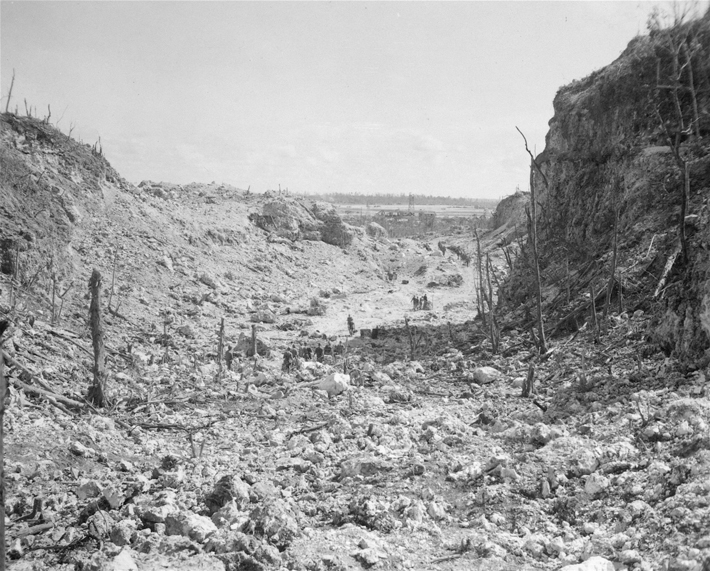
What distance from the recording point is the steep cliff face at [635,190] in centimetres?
736

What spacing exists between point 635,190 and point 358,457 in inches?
334

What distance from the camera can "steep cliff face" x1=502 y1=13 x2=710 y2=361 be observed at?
290 inches

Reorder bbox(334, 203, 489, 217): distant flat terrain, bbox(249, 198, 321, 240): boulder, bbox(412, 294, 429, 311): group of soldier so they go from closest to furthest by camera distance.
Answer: bbox(412, 294, 429, 311): group of soldier → bbox(249, 198, 321, 240): boulder → bbox(334, 203, 489, 217): distant flat terrain

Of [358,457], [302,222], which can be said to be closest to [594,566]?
[358,457]

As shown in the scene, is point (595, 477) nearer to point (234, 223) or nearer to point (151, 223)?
point (151, 223)

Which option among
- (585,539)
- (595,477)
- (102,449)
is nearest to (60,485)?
(102,449)

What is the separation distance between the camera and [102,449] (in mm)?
5398

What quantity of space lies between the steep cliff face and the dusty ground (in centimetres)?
89

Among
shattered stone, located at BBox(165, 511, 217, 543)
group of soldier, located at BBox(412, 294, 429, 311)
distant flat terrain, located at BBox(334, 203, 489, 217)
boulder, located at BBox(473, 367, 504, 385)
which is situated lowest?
shattered stone, located at BBox(165, 511, 217, 543)

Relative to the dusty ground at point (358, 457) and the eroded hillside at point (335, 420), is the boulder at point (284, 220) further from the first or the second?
the dusty ground at point (358, 457)

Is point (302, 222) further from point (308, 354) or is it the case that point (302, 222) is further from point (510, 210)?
point (308, 354)

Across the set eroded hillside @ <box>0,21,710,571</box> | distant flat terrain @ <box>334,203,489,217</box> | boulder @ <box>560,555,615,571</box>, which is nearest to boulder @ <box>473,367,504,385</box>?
eroded hillside @ <box>0,21,710,571</box>

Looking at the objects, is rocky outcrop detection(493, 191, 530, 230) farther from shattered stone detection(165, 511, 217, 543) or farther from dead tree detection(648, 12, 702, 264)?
shattered stone detection(165, 511, 217, 543)

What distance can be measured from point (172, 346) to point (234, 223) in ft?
41.0
